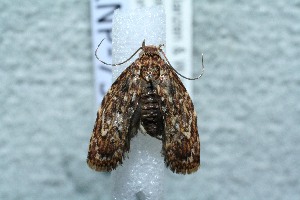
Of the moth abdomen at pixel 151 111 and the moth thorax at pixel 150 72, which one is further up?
the moth thorax at pixel 150 72

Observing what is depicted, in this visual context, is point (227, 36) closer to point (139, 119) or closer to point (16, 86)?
point (139, 119)

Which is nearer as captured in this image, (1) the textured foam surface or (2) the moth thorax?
(1) the textured foam surface

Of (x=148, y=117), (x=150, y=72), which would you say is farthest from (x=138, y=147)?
(x=150, y=72)

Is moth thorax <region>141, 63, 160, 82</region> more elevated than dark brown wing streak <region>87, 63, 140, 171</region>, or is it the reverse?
moth thorax <region>141, 63, 160, 82</region>

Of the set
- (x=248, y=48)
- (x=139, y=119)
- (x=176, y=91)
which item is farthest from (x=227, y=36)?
(x=139, y=119)

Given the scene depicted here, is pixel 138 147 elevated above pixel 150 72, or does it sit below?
below

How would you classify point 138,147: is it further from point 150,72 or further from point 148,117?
point 150,72
